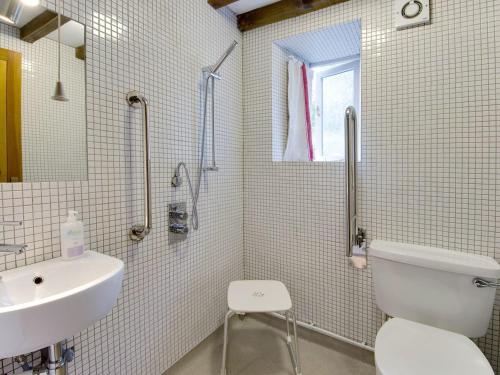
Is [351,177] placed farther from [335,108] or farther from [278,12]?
[278,12]

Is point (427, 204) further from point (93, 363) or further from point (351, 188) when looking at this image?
point (93, 363)

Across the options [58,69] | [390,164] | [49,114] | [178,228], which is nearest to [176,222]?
[178,228]

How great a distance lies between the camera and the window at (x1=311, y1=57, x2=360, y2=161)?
6.61ft

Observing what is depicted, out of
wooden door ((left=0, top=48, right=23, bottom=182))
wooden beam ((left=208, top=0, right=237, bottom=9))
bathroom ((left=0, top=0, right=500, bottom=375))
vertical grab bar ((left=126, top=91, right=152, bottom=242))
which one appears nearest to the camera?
wooden door ((left=0, top=48, right=23, bottom=182))

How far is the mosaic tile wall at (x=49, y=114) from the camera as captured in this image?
95 centimetres

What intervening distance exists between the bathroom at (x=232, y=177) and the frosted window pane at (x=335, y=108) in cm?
8

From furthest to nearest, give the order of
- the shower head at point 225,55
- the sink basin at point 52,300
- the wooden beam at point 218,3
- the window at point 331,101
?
the window at point 331,101, the wooden beam at point 218,3, the shower head at point 225,55, the sink basin at point 52,300

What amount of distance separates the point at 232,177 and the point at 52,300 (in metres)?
1.39

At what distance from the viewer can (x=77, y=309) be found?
72 centimetres

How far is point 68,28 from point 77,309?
3.35ft

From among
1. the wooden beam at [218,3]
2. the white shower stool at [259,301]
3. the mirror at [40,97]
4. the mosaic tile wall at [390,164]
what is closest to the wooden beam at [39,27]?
the mirror at [40,97]

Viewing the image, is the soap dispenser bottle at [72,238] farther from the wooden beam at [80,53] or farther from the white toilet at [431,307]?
the white toilet at [431,307]

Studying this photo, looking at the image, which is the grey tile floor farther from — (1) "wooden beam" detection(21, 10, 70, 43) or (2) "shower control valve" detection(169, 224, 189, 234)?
(1) "wooden beam" detection(21, 10, 70, 43)

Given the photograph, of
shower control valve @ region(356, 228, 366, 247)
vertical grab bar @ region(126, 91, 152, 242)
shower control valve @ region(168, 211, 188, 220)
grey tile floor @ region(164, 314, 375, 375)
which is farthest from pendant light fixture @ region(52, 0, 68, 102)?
shower control valve @ region(356, 228, 366, 247)
